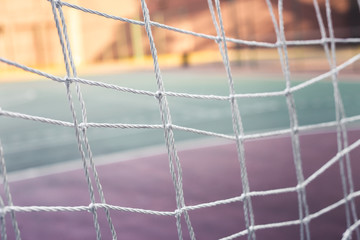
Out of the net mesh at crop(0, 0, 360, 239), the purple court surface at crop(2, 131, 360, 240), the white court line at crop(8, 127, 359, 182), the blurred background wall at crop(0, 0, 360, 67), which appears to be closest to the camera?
the net mesh at crop(0, 0, 360, 239)

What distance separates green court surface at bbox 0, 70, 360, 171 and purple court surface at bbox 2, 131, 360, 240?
0.73 m

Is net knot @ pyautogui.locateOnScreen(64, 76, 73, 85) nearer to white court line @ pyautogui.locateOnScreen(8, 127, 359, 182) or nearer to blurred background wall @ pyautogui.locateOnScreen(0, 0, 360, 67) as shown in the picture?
white court line @ pyautogui.locateOnScreen(8, 127, 359, 182)

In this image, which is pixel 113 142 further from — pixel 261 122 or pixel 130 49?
pixel 130 49

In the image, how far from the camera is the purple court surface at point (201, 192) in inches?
82.6

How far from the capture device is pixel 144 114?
5.97 metres

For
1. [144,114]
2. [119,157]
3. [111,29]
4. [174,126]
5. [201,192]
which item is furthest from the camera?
[111,29]

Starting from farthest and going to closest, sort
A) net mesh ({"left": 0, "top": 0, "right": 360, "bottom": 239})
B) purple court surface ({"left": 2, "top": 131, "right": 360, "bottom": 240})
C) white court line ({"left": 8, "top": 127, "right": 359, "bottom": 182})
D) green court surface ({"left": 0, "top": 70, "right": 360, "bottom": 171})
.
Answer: green court surface ({"left": 0, "top": 70, "right": 360, "bottom": 171})
white court line ({"left": 8, "top": 127, "right": 359, "bottom": 182})
purple court surface ({"left": 2, "top": 131, "right": 360, "bottom": 240})
net mesh ({"left": 0, "top": 0, "right": 360, "bottom": 239})

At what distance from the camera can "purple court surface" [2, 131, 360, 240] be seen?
2.10 m

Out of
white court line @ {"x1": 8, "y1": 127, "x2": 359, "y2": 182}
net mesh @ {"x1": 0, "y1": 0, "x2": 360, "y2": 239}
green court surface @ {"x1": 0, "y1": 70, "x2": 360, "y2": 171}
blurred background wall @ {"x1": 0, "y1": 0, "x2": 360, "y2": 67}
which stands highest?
blurred background wall @ {"x1": 0, "y1": 0, "x2": 360, "y2": 67}

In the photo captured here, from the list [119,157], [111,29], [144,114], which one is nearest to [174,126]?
[119,157]

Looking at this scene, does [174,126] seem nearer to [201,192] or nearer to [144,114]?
[201,192]

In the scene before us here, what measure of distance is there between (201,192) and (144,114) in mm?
3433

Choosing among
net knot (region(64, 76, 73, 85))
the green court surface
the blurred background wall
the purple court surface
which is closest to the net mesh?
net knot (region(64, 76, 73, 85))

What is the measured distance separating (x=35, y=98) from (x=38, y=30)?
20.4 ft
